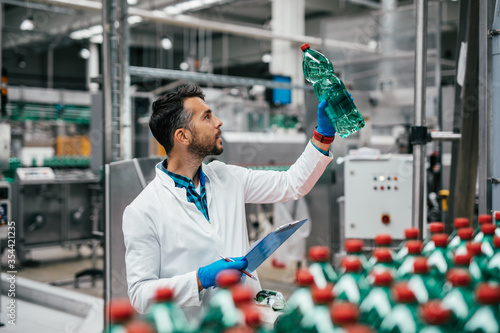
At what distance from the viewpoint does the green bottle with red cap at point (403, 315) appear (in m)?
0.85

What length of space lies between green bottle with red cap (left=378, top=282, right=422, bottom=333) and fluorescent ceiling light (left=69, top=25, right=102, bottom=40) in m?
12.9

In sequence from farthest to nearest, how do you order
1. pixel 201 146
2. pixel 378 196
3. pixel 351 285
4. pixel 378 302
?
pixel 378 196 → pixel 201 146 → pixel 351 285 → pixel 378 302

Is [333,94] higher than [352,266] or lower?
higher

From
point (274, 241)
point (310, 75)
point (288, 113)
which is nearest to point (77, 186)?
point (288, 113)

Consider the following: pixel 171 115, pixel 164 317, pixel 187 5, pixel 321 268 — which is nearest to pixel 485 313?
pixel 321 268

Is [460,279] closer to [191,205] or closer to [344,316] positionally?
[344,316]

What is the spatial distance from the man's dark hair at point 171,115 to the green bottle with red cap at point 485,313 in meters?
1.24

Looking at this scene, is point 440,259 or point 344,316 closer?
point 344,316

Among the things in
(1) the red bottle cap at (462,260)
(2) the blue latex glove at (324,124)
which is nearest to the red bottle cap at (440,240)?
(1) the red bottle cap at (462,260)

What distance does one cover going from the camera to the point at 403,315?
888 mm

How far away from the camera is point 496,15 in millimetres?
2143

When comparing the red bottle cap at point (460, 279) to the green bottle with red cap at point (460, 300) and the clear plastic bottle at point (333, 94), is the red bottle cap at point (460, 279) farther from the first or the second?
the clear plastic bottle at point (333, 94)

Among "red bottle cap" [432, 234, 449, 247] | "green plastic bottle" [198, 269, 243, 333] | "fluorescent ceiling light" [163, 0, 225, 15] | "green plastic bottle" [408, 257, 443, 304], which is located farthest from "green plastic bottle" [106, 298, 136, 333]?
"fluorescent ceiling light" [163, 0, 225, 15]

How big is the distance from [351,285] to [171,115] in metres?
1.07
